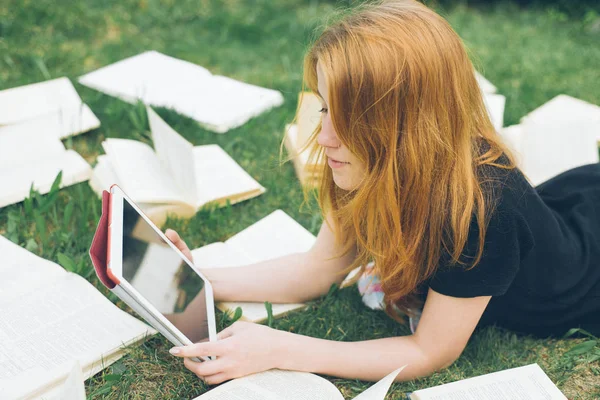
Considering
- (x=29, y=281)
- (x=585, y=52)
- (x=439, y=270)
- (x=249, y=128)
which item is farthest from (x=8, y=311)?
(x=585, y=52)

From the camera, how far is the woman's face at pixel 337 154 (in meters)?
1.27

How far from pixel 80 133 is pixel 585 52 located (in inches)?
113

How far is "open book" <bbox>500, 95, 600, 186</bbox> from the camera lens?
2389mm

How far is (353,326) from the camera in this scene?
1.70 meters

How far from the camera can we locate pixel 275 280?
170 centimetres

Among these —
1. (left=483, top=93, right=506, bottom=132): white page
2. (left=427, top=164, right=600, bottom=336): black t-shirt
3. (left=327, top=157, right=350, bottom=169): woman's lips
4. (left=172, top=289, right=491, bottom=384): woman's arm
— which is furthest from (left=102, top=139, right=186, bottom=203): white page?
(left=483, top=93, right=506, bottom=132): white page

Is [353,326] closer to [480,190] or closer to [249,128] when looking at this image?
[480,190]

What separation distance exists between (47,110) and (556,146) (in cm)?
194

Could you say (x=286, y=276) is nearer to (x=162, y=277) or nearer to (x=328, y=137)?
(x=162, y=277)

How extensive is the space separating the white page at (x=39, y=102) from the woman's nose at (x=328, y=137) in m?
1.40

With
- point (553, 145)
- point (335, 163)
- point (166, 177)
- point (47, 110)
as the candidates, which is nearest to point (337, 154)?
point (335, 163)

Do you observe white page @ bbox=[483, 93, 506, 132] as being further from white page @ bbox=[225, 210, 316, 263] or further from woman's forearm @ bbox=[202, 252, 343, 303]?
woman's forearm @ bbox=[202, 252, 343, 303]

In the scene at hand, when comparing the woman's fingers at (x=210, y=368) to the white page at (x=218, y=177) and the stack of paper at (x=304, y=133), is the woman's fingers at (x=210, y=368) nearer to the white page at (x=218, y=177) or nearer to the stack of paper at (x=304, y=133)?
the white page at (x=218, y=177)

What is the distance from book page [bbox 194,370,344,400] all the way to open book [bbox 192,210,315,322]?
32 centimetres
